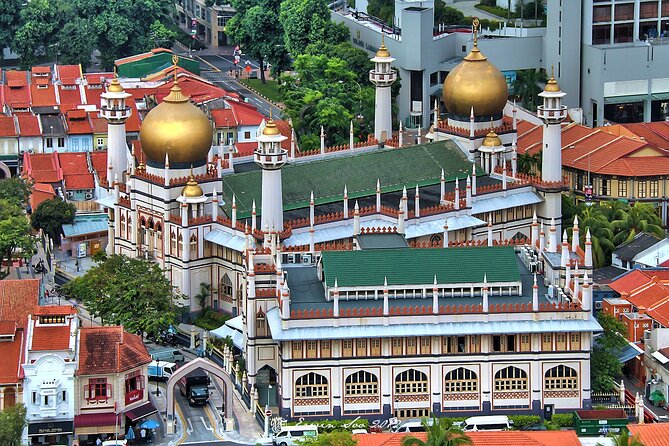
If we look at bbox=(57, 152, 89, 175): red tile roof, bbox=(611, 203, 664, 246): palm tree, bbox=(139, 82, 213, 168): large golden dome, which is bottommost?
bbox=(611, 203, 664, 246): palm tree

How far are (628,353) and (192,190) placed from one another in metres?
32.9

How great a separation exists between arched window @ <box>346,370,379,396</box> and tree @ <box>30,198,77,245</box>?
149ft

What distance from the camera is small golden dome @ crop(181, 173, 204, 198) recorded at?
159750 mm

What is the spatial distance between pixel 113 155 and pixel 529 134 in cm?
3980

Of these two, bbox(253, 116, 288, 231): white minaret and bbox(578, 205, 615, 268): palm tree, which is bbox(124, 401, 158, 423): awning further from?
bbox(578, 205, 615, 268): palm tree

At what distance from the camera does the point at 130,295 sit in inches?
5930

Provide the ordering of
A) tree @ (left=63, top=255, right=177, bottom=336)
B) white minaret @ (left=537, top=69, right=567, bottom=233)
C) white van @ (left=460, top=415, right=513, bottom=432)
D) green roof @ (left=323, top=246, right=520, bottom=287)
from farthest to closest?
white minaret @ (left=537, top=69, right=567, bottom=233) < tree @ (left=63, top=255, right=177, bottom=336) < green roof @ (left=323, top=246, right=520, bottom=287) < white van @ (left=460, top=415, right=513, bottom=432)

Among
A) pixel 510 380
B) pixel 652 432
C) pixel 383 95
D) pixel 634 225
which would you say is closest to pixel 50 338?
pixel 510 380

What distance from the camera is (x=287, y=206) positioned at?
163 meters

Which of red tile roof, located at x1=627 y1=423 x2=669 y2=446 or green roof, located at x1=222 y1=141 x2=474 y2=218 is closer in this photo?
red tile roof, located at x1=627 y1=423 x2=669 y2=446

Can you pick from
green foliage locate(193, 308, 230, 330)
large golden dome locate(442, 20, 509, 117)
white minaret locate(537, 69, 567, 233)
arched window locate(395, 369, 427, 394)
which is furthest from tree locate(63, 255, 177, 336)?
large golden dome locate(442, 20, 509, 117)

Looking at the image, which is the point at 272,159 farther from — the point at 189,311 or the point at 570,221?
the point at 570,221

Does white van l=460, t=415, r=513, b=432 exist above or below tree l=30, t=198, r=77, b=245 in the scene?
below

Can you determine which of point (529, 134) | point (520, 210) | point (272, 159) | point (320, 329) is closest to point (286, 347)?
point (320, 329)
